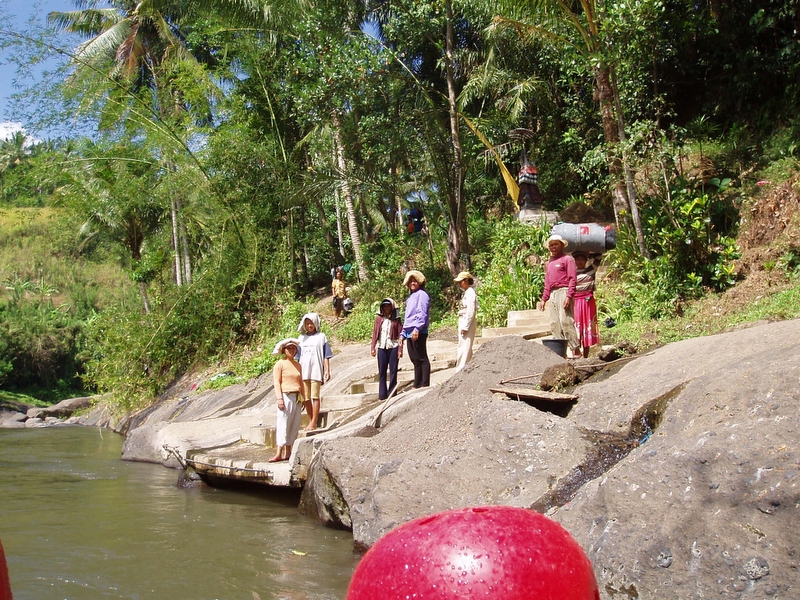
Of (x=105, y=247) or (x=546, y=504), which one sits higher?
(x=105, y=247)

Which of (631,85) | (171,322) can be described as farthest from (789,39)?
(171,322)

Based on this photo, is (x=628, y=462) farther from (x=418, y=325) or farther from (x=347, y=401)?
(x=347, y=401)

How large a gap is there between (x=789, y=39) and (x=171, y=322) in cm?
1483

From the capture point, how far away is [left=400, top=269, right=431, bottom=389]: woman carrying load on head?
9.27 m

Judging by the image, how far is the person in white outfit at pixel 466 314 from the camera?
929cm

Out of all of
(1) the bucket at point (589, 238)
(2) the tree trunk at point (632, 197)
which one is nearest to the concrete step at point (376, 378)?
(1) the bucket at point (589, 238)

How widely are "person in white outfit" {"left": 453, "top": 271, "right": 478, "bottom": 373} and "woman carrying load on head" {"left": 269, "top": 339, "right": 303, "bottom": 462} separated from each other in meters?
1.86

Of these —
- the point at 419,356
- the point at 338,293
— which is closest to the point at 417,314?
the point at 419,356

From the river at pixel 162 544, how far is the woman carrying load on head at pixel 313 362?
1157 mm

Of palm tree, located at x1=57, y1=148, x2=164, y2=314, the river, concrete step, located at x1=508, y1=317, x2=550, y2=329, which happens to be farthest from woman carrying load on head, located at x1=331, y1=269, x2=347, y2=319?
the river

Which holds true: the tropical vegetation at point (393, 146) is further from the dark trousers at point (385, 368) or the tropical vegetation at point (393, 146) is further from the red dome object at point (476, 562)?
the red dome object at point (476, 562)

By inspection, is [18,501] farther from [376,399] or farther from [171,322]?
[171,322]

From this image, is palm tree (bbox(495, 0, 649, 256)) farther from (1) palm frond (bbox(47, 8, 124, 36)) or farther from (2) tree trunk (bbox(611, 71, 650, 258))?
(1) palm frond (bbox(47, 8, 124, 36))

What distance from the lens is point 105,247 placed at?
4000 cm
